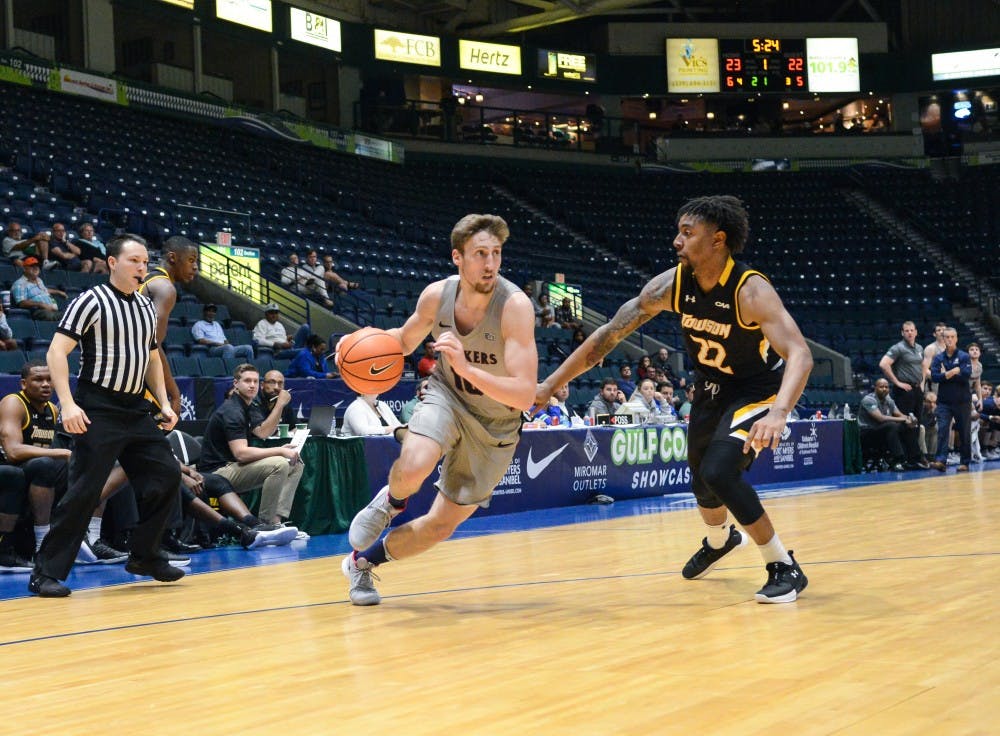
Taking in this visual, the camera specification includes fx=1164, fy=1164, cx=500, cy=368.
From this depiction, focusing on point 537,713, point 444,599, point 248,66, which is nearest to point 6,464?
point 444,599

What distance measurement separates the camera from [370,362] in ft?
16.9

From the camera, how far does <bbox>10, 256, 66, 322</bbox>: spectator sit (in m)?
12.8

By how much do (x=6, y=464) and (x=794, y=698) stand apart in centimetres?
552

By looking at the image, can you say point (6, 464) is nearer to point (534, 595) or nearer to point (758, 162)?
point (534, 595)

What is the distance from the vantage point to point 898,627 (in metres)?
4.16

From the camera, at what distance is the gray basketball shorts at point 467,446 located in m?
5.03

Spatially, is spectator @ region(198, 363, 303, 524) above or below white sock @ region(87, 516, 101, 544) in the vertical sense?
above

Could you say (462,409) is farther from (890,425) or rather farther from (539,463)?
(890,425)

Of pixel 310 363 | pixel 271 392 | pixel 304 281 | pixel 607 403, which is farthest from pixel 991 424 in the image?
pixel 271 392

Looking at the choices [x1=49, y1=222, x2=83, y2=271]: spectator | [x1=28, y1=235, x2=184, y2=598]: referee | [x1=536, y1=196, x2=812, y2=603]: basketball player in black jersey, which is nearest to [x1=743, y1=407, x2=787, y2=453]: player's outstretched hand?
[x1=536, y1=196, x2=812, y2=603]: basketball player in black jersey

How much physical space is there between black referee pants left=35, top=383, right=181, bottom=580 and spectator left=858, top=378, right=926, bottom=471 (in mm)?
12623

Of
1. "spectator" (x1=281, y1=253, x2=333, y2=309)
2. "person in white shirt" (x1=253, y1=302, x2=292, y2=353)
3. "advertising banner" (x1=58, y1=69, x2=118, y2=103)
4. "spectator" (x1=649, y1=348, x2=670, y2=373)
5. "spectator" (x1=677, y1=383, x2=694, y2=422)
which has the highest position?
"advertising banner" (x1=58, y1=69, x2=118, y2=103)

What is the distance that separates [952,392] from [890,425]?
2.07m

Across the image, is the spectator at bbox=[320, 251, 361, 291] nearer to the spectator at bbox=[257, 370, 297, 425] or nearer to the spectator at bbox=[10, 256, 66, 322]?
the spectator at bbox=[10, 256, 66, 322]
